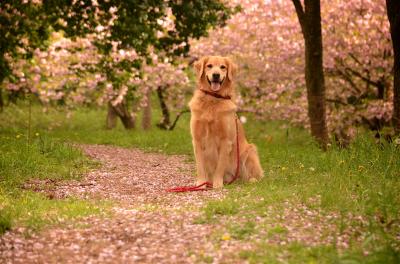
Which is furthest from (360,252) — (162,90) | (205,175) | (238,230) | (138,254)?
(162,90)

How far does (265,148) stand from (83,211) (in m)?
7.08

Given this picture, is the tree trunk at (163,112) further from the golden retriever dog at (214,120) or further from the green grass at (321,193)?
the golden retriever dog at (214,120)

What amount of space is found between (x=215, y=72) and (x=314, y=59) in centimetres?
460

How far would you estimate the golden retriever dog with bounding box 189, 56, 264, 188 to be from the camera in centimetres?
768

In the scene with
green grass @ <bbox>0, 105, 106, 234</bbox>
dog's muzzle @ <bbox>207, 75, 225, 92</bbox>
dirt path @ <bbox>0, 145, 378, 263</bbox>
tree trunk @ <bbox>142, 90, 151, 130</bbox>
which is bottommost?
dirt path @ <bbox>0, 145, 378, 263</bbox>

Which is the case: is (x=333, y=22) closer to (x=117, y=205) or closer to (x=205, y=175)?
(x=205, y=175)

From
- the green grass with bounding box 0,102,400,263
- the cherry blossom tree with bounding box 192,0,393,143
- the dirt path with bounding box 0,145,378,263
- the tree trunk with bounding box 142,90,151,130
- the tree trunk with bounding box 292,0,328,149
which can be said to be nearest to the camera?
the green grass with bounding box 0,102,400,263

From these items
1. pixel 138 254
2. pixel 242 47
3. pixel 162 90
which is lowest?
pixel 138 254

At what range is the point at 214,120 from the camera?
7648mm

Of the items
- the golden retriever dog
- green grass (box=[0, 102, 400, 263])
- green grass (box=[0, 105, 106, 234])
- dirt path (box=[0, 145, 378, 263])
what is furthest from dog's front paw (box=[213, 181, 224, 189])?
green grass (box=[0, 105, 106, 234])

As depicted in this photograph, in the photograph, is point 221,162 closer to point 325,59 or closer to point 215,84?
point 215,84

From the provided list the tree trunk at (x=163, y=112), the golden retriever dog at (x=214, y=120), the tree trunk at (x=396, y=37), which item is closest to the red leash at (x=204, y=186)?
the golden retriever dog at (x=214, y=120)

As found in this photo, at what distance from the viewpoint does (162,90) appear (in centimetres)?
2095

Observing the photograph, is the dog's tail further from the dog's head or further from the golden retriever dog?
the dog's head
